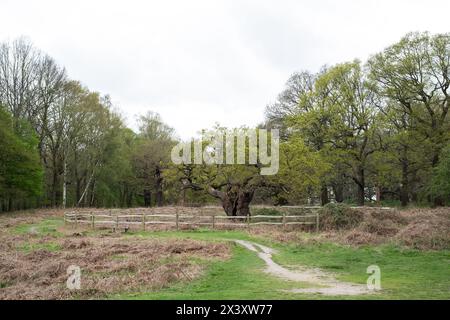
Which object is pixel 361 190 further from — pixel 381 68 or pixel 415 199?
pixel 381 68

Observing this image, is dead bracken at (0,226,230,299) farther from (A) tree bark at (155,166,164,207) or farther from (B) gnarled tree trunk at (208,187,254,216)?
(A) tree bark at (155,166,164,207)

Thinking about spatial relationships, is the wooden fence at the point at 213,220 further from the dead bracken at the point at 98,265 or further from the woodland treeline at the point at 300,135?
the dead bracken at the point at 98,265

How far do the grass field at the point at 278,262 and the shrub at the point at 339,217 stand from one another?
7.08 feet

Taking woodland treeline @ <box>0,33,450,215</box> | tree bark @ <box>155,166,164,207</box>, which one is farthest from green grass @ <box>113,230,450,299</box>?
tree bark @ <box>155,166,164,207</box>

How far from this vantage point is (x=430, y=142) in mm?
37719

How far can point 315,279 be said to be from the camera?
1275 cm

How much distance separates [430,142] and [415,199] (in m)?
12.1

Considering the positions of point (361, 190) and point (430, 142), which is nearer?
point (430, 142)

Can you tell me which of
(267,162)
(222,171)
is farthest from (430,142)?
(222,171)

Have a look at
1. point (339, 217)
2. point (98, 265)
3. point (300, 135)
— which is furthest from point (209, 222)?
point (300, 135)

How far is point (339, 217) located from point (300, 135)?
19.8 m

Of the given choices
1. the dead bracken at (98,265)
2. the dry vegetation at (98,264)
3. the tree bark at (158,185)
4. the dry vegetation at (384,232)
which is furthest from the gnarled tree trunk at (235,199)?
the tree bark at (158,185)

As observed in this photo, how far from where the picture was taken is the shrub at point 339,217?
24.0 metres
